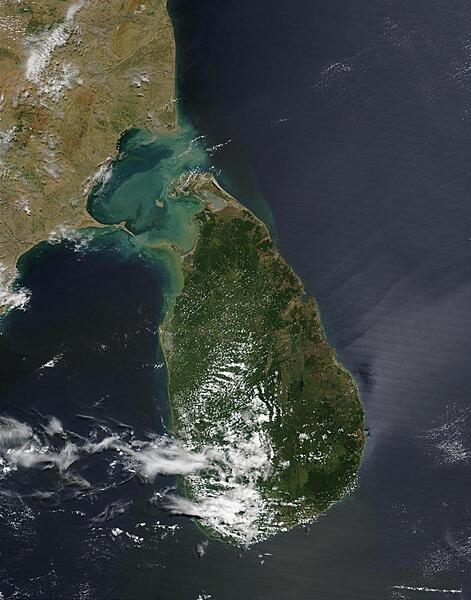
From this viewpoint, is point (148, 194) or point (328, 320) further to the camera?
point (148, 194)

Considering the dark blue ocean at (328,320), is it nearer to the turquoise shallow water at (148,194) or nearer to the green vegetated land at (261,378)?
the green vegetated land at (261,378)

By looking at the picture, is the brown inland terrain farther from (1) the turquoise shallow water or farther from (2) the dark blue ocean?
(2) the dark blue ocean

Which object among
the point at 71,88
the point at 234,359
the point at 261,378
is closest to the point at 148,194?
the point at 71,88

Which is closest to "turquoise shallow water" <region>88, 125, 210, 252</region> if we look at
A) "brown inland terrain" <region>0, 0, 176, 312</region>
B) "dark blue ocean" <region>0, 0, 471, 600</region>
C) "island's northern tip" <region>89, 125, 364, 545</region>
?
"island's northern tip" <region>89, 125, 364, 545</region>

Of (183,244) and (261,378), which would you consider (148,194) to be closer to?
(183,244)

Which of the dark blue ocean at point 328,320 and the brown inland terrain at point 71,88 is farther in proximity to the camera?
the brown inland terrain at point 71,88

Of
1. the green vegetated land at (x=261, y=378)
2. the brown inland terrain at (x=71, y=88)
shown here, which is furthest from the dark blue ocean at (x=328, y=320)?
the brown inland terrain at (x=71, y=88)
